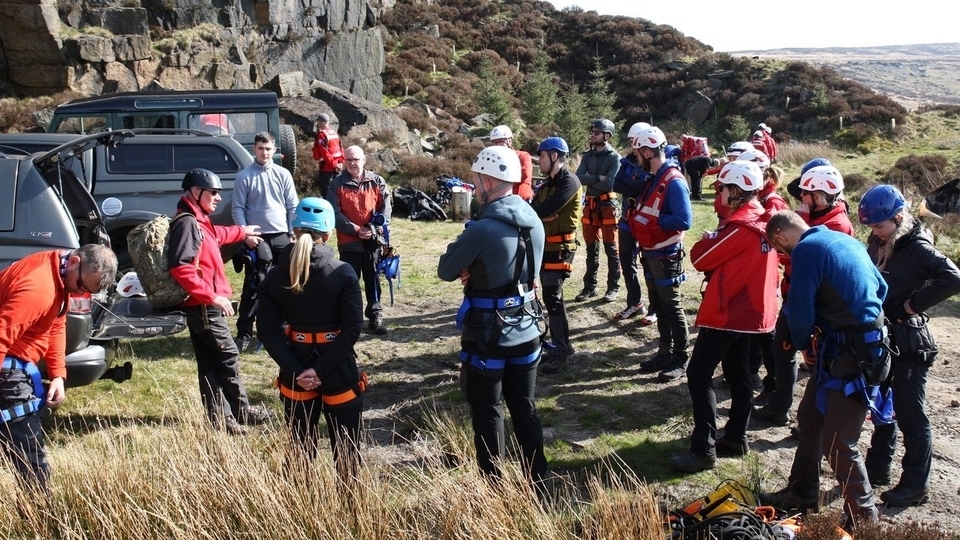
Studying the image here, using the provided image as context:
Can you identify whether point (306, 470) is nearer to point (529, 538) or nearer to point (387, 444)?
point (529, 538)

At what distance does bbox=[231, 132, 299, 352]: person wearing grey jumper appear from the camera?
22.3ft

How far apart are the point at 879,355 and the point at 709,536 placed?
131 centimetres

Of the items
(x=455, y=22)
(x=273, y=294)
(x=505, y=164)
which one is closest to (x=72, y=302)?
(x=273, y=294)

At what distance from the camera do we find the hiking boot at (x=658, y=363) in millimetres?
6281

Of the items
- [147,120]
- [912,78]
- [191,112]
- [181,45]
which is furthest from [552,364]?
[912,78]

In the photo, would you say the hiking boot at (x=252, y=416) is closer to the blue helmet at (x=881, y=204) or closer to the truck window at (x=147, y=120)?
the blue helmet at (x=881, y=204)

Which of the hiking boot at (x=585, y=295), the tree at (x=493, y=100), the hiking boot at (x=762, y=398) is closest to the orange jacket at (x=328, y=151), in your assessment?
the hiking boot at (x=585, y=295)

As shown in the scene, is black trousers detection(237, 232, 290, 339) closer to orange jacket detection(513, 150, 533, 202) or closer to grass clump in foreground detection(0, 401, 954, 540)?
orange jacket detection(513, 150, 533, 202)

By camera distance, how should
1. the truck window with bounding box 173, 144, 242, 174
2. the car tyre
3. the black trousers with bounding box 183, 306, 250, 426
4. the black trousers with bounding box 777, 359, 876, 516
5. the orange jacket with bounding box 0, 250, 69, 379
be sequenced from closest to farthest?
the orange jacket with bounding box 0, 250, 69, 379
the black trousers with bounding box 777, 359, 876, 516
the black trousers with bounding box 183, 306, 250, 426
the truck window with bounding box 173, 144, 242, 174
the car tyre

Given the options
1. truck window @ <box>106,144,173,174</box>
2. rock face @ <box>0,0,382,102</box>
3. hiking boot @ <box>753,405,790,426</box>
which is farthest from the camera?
rock face @ <box>0,0,382,102</box>

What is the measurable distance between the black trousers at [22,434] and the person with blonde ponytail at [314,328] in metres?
1.14

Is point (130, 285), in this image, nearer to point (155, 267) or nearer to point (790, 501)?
point (155, 267)

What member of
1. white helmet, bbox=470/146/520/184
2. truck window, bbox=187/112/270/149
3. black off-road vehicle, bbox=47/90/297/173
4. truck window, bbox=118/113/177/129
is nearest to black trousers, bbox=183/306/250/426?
white helmet, bbox=470/146/520/184

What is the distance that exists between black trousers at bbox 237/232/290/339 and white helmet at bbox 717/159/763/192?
405cm
